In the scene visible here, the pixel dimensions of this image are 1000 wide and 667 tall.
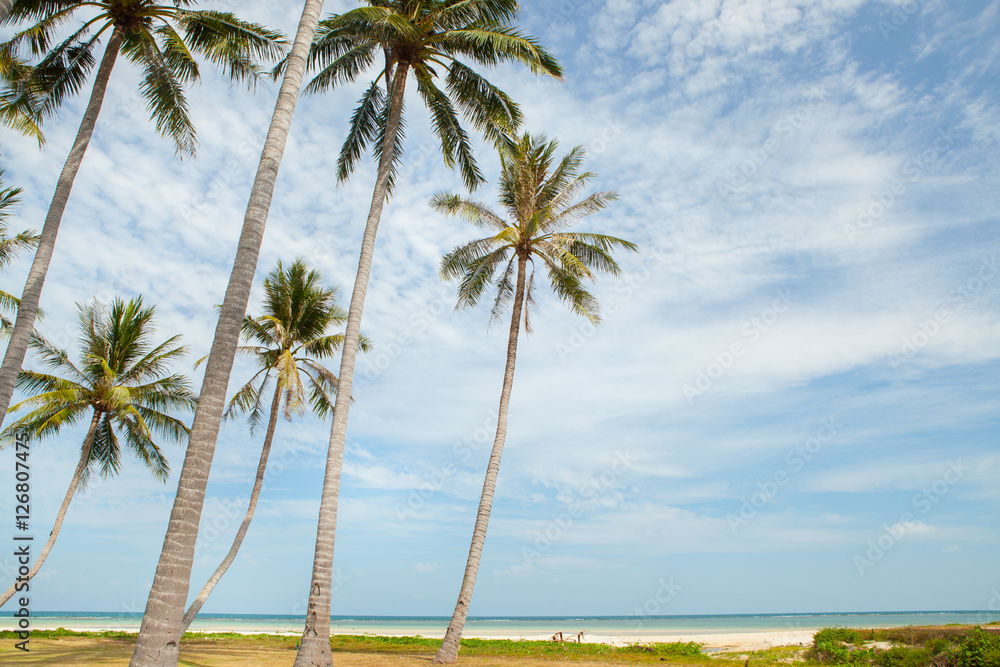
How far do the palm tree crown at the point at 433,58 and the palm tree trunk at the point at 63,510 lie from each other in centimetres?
1185

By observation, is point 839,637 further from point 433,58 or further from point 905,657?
point 433,58

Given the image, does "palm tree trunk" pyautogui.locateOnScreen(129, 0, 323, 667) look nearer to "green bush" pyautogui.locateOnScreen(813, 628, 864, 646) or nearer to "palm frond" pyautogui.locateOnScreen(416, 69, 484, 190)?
"palm frond" pyautogui.locateOnScreen(416, 69, 484, 190)

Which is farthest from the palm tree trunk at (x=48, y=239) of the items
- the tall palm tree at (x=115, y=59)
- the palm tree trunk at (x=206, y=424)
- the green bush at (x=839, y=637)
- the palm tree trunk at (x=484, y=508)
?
the green bush at (x=839, y=637)

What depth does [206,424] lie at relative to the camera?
6035 mm

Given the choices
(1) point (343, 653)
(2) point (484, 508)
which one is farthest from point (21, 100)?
(1) point (343, 653)

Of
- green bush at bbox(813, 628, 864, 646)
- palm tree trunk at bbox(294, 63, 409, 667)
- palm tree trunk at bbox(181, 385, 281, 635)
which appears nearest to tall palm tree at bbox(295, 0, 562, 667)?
palm tree trunk at bbox(294, 63, 409, 667)

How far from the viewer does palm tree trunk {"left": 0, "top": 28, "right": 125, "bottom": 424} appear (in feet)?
31.8

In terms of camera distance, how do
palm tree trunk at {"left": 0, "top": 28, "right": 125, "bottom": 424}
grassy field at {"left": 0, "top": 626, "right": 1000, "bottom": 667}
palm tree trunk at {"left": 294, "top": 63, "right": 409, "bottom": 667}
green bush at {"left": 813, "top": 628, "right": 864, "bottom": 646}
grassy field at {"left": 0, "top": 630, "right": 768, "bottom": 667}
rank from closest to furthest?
palm tree trunk at {"left": 0, "top": 28, "right": 125, "bottom": 424}, palm tree trunk at {"left": 294, "top": 63, "right": 409, "bottom": 667}, grassy field at {"left": 0, "top": 626, "right": 1000, "bottom": 667}, grassy field at {"left": 0, "top": 630, "right": 768, "bottom": 667}, green bush at {"left": 813, "top": 628, "right": 864, "bottom": 646}

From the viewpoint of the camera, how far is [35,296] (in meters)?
10.3

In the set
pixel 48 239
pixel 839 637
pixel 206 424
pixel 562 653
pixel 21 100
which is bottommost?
pixel 562 653

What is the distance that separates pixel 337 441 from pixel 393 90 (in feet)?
25.7

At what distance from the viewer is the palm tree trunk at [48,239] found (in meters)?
9.68

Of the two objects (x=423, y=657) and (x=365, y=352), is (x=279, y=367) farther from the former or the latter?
(x=423, y=657)

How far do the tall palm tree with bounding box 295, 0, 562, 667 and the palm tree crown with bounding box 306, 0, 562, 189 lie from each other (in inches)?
0.9
